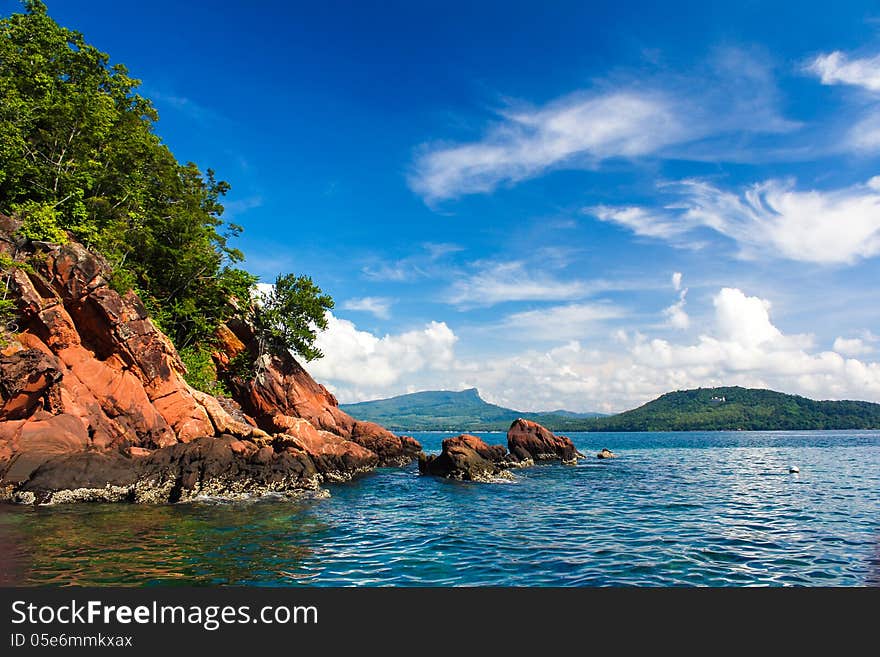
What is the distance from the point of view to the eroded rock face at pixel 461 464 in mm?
39219

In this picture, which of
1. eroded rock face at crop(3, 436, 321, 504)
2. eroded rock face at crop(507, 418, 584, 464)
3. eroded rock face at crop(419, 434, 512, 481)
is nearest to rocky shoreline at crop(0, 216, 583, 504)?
eroded rock face at crop(3, 436, 321, 504)

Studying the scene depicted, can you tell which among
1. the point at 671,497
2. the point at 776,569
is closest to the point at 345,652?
the point at 776,569

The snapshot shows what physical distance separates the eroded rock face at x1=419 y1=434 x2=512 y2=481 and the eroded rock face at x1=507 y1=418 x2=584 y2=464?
12.4 metres

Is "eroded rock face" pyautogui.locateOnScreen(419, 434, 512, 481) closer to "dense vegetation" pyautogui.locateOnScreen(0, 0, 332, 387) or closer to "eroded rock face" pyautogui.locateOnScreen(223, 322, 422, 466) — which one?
"eroded rock face" pyautogui.locateOnScreen(223, 322, 422, 466)

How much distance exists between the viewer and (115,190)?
35.7 m

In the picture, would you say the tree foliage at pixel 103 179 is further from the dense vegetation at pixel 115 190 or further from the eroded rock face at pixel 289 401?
the eroded rock face at pixel 289 401

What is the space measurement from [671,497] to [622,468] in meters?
22.3

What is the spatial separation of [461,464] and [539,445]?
22.8 metres

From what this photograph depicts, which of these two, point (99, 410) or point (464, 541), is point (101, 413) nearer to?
point (99, 410)

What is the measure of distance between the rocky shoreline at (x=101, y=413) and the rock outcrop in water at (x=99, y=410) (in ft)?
0.20

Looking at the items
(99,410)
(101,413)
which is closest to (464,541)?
(101,413)

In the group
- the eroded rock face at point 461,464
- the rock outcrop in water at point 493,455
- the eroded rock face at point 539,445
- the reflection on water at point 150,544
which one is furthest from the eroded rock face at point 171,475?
the eroded rock face at point 539,445

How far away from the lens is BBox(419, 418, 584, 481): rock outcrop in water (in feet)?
131

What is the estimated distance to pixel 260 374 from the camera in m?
47.0
